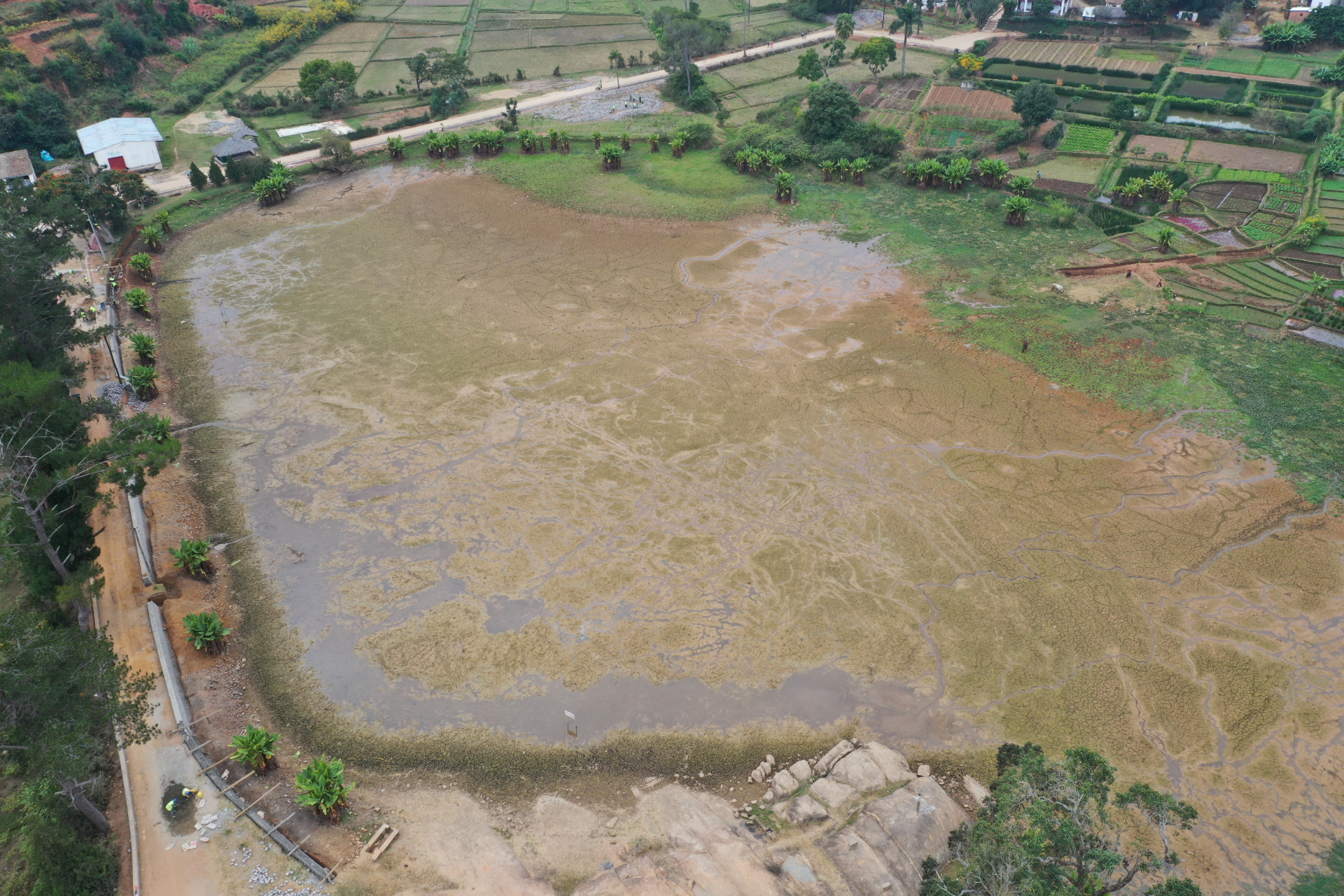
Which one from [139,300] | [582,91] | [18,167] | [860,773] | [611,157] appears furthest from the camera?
[582,91]

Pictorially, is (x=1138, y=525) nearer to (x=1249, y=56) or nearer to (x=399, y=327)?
(x=399, y=327)

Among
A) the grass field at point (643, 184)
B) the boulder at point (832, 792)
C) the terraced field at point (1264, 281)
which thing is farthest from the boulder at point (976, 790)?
the grass field at point (643, 184)

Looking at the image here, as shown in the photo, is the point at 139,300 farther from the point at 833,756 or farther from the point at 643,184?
the point at 833,756

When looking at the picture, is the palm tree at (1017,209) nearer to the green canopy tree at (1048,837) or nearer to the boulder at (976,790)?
the boulder at (976,790)

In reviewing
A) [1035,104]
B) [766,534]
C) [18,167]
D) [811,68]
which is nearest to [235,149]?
[18,167]

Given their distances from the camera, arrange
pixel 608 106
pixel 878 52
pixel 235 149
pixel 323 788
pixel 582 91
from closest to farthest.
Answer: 1. pixel 323 788
2. pixel 235 149
3. pixel 878 52
4. pixel 608 106
5. pixel 582 91
